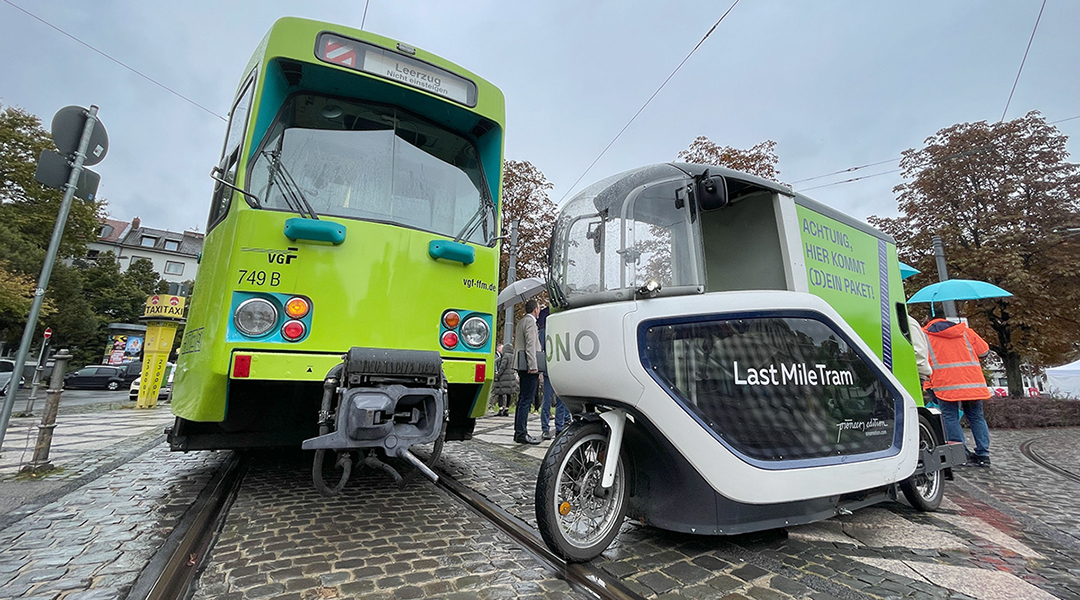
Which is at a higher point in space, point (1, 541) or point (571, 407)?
point (571, 407)

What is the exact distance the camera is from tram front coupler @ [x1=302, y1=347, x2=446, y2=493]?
8.07ft

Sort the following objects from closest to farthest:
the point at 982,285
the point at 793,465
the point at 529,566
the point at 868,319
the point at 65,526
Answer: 1. the point at 529,566
2. the point at 793,465
3. the point at 65,526
4. the point at 868,319
5. the point at 982,285

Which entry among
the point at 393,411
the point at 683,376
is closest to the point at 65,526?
the point at 393,411

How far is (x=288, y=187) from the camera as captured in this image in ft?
10.0

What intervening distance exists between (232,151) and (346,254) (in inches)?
54.7

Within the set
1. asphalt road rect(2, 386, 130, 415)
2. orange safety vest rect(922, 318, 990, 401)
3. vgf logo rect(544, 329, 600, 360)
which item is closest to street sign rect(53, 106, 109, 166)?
vgf logo rect(544, 329, 600, 360)

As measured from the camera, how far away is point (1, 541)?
2.57m

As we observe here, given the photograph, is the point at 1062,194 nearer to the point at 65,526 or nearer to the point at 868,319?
the point at 868,319

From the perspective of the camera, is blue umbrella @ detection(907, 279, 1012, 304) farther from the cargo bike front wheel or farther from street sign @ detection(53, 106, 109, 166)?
street sign @ detection(53, 106, 109, 166)

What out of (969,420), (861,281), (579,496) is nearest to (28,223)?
(579,496)

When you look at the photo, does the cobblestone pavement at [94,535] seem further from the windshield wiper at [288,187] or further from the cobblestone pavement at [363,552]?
the windshield wiper at [288,187]

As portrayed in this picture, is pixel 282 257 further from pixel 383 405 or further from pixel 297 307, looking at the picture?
pixel 383 405

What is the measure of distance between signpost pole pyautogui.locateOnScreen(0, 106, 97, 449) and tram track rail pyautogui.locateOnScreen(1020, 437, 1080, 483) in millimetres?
9832

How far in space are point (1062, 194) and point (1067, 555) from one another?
17.1m
